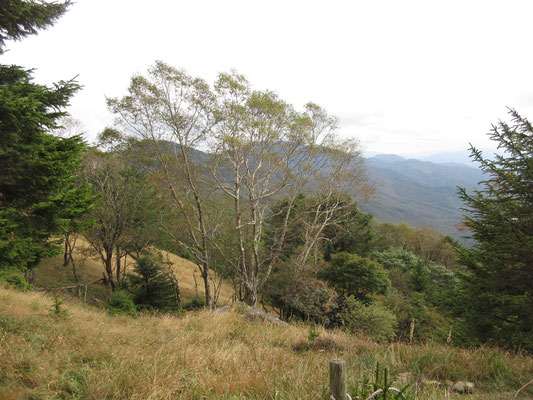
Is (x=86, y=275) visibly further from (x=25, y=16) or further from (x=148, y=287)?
(x=25, y=16)

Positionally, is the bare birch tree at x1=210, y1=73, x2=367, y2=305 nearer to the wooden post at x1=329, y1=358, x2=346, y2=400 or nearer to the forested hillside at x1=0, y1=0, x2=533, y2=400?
the forested hillside at x1=0, y1=0, x2=533, y2=400

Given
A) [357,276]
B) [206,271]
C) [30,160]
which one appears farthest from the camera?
[357,276]

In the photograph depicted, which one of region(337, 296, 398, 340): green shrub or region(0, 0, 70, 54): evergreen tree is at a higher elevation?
region(0, 0, 70, 54): evergreen tree

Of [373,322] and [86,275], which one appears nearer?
[373,322]

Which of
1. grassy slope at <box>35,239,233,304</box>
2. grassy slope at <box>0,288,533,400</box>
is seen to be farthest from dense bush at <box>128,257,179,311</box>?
grassy slope at <box>0,288,533,400</box>

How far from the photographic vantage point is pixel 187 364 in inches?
141

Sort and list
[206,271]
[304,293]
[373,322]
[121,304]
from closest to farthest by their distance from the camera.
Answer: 1. [121,304]
2. [373,322]
3. [206,271]
4. [304,293]

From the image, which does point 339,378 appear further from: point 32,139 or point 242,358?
point 32,139

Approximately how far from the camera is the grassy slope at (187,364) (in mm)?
2914

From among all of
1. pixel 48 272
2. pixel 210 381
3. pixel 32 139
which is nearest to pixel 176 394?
pixel 210 381

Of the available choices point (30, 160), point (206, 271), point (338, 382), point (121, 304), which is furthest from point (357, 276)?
point (30, 160)

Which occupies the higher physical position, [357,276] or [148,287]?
[357,276]

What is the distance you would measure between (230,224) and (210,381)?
42.4ft

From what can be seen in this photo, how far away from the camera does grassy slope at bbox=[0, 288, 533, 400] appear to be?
9.56 feet
